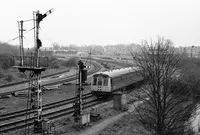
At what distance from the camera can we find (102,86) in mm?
26250

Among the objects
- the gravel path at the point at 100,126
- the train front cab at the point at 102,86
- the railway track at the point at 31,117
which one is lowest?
the gravel path at the point at 100,126

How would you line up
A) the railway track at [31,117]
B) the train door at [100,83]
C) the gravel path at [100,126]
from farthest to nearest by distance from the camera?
the train door at [100,83] → the railway track at [31,117] → the gravel path at [100,126]

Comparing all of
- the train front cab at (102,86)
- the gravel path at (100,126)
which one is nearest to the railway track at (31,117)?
the train front cab at (102,86)

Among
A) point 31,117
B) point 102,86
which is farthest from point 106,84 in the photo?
point 31,117

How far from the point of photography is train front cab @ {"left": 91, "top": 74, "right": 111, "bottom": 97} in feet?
85.9

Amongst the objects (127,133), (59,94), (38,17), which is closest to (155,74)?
(127,133)

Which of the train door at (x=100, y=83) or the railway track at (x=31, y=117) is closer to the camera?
the railway track at (x=31, y=117)

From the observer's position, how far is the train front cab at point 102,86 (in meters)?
26.2

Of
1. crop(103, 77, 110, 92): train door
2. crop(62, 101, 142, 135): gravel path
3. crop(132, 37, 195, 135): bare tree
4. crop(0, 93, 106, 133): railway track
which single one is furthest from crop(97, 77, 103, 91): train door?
crop(132, 37, 195, 135): bare tree

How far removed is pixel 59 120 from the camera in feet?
60.1

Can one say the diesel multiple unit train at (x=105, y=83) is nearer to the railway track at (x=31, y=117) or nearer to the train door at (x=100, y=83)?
the train door at (x=100, y=83)

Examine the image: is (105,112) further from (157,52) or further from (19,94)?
(19,94)

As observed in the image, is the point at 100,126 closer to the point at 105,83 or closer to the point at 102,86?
the point at 102,86

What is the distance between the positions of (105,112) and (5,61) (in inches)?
1515
